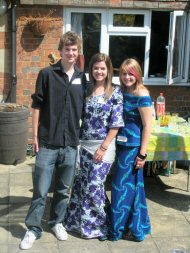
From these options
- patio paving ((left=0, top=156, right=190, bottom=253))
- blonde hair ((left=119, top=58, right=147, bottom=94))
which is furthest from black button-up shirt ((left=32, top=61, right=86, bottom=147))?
patio paving ((left=0, top=156, right=190, bottom=253))

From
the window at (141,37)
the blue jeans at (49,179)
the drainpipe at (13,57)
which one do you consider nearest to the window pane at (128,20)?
the window at (141,37)

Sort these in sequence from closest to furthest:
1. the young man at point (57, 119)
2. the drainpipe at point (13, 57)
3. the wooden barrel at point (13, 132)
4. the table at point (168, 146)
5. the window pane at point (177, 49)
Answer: the young man at point (57, 119), the table at point (168, 146), the wooden barrel at point (13, 132), the drainpipe at point (13, 57), the window pane at point (177, 49)

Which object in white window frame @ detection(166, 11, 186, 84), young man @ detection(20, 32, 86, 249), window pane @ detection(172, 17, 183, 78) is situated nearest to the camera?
young man @ detection(20, 32, 86, 249)

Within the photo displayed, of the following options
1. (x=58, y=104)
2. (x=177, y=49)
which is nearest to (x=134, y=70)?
(x=58, y=104)

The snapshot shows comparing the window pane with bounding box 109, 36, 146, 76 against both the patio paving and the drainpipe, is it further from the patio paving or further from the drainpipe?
the patio paving

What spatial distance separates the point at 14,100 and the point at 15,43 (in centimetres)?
86

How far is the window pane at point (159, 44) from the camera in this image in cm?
688

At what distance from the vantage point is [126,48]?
22.8ft

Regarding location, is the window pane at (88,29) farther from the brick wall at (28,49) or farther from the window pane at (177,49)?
the window pane at (177,49)

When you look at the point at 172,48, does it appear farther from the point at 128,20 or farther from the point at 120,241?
the point at 120,241

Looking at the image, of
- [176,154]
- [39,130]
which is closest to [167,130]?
[176,154]

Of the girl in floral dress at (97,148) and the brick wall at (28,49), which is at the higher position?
the brick wall at (28,49)

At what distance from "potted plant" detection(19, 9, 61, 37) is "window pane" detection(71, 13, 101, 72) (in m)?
0.38

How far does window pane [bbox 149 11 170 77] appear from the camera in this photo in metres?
6.88
